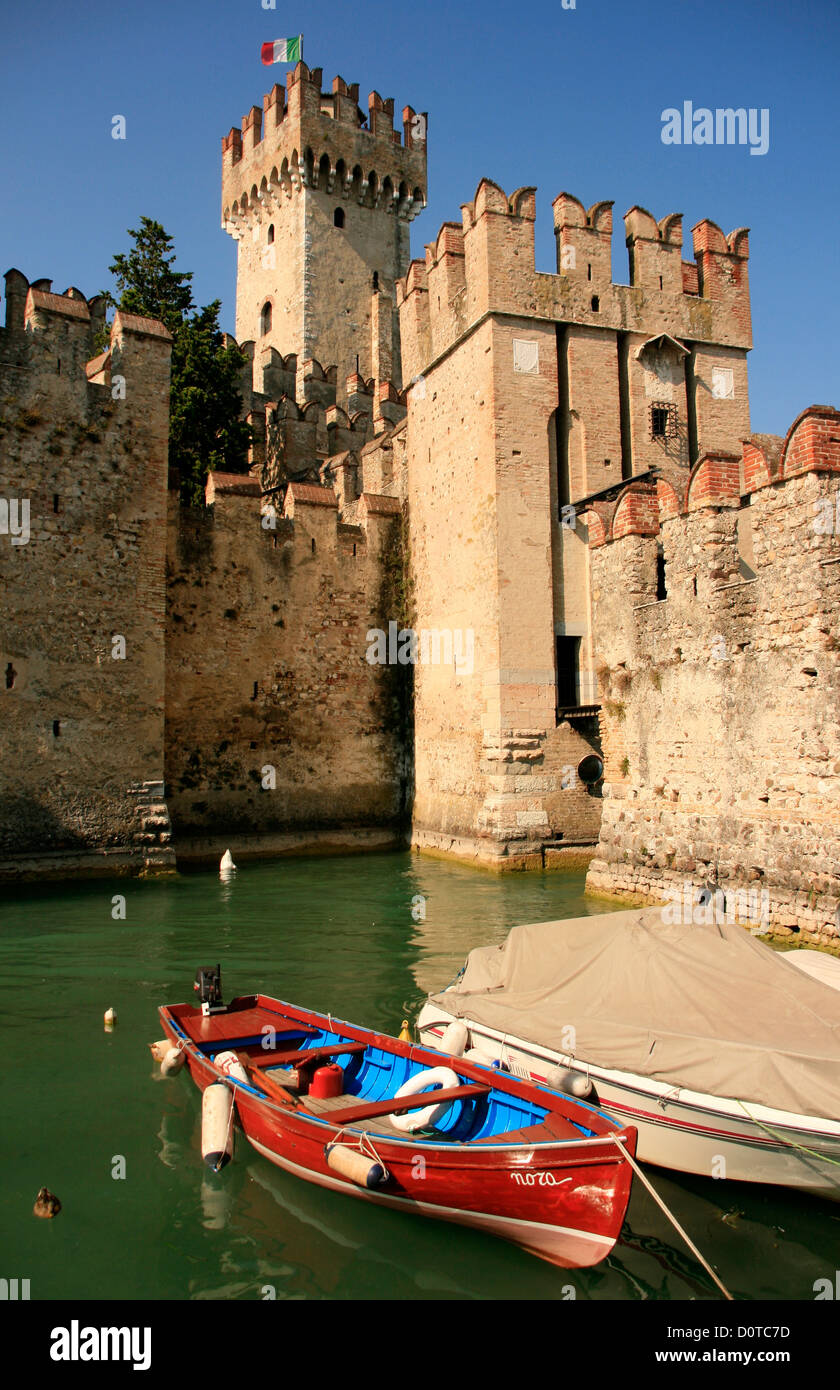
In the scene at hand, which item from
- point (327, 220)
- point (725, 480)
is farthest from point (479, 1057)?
point (327, 220)

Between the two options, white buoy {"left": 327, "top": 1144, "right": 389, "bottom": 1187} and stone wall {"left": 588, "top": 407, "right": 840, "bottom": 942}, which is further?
stone wall {"left": 588, "top": 407, "right": 840, "bottom": 942}

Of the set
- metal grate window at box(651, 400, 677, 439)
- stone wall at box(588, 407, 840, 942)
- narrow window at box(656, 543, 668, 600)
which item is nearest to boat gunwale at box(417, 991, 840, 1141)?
stone wall at box(588, 407, 840, 942)

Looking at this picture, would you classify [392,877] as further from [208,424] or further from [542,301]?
[208,424]

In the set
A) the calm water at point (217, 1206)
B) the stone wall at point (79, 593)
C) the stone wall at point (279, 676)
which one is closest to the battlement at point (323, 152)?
the stone wall at point (279, 676)

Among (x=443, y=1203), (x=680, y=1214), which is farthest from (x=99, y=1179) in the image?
(x=680, y=1214)

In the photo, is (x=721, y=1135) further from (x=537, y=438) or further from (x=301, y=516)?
(x=301, y=516)

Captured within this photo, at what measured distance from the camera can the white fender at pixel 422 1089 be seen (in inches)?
236

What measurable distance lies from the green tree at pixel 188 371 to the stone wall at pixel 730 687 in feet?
44.0

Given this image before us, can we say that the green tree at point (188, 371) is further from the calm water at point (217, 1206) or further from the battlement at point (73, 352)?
the calm water at point (217, 1206)

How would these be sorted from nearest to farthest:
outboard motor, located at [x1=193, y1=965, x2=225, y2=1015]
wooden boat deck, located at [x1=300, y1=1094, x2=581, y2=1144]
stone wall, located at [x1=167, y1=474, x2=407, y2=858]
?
wooden boat deck, located at [x1=300, y1=1094, x2=581, y2=1144] < outboard motor, located at [x1=193, y1=965, x2=225, y2=1015] < stone wall, located at [x1=167, y1=474, x2=407, y2=858]

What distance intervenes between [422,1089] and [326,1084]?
3.12 ft

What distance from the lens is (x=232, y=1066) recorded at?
680cm

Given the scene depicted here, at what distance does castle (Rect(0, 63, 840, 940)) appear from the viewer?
41.8ft

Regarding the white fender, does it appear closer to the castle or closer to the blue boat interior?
the blue boat interior
